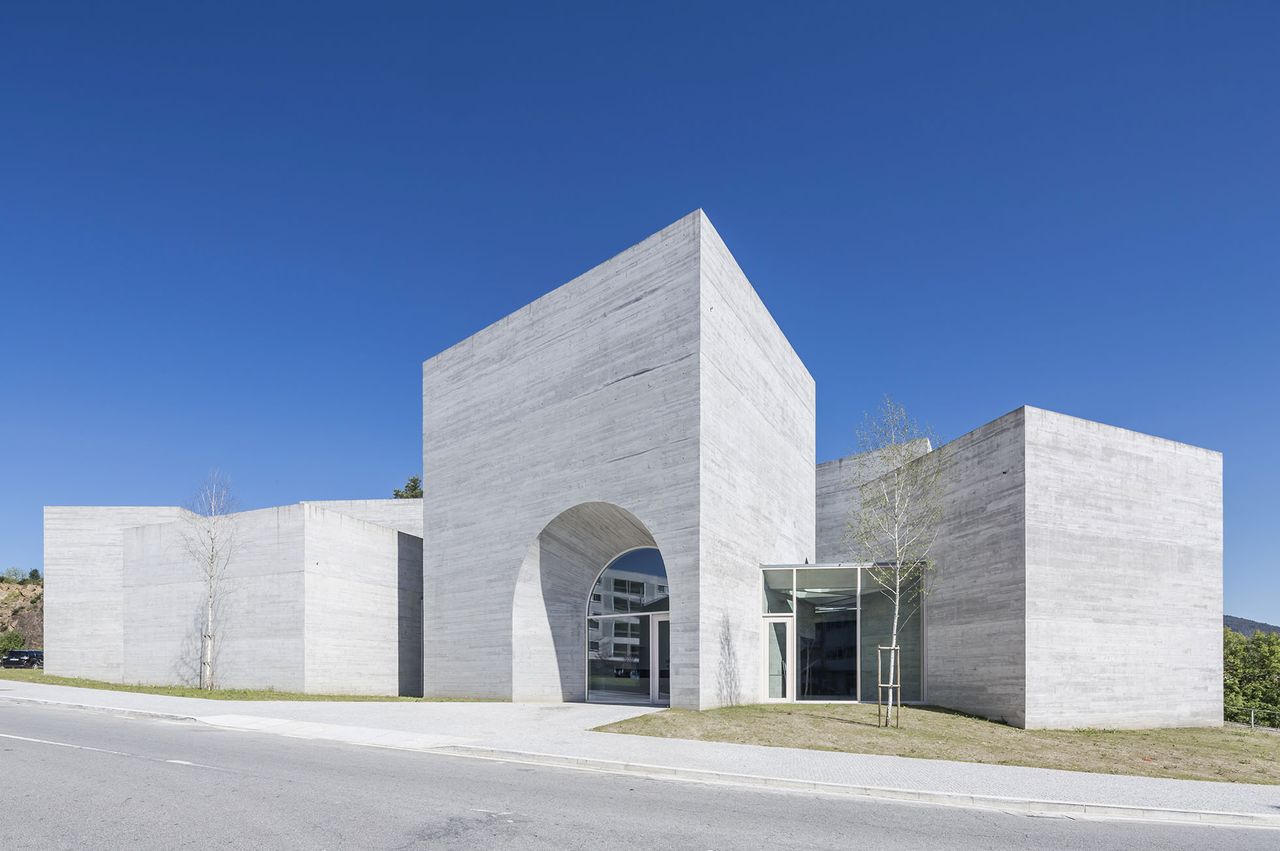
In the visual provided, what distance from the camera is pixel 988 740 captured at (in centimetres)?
1659

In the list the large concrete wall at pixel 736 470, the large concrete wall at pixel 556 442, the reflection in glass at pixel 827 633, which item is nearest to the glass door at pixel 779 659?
the reflection in glass at pixel 827 633

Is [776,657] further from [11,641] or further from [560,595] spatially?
[11,641]

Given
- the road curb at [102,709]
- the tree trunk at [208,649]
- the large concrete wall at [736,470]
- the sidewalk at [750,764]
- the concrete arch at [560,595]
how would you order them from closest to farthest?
the sidewalk at [750,764], the road curb at [102,709], the large concrete wall at [736,470], the concrete arch at [560,595], the tree trunk at [208,649]

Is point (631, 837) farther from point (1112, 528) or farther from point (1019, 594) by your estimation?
point (1112, 528)

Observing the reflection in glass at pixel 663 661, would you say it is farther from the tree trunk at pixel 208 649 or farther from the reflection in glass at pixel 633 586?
the tree trunk at pixel 208 649

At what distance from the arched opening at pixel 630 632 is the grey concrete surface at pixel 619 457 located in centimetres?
59

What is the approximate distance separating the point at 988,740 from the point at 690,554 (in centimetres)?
755

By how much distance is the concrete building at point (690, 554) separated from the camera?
20.0 meters

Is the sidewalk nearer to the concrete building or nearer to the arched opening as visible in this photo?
the arched opening

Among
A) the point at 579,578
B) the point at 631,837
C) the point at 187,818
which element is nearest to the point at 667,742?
the point at 631,837

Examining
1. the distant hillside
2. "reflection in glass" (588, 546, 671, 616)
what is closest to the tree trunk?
"reflection in glass" (588, 546, 671, 616)

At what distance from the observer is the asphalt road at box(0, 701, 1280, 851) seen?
7.82 meters

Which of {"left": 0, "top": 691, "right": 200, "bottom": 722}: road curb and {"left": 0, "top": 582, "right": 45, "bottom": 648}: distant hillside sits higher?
{"left": 0, "top": 691, "right": 200, "bottom": 722}: road curb

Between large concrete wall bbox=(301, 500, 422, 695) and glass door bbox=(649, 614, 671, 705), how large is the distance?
12.1m
